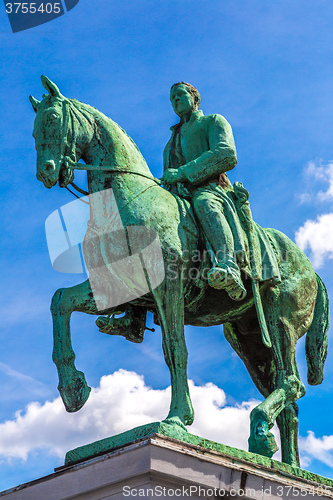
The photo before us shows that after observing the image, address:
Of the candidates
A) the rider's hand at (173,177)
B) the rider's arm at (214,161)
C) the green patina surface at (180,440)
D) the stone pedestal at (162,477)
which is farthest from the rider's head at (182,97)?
the stone pedestal at (162,477)

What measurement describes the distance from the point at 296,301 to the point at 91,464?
9.72 ft

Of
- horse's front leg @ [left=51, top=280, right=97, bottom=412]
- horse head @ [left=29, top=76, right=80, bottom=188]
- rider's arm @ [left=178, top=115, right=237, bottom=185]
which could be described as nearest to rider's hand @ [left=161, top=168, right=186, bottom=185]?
rider's arm @ [left=178, top=115, right=237, bottom=185]

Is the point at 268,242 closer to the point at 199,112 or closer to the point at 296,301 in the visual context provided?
the point at 296,301

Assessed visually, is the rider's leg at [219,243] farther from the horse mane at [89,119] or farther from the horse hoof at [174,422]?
the horse hoof at [174,422]

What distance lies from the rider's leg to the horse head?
1333 mm

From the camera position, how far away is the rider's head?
30.5 ft

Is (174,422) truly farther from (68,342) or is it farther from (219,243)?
(219,243)

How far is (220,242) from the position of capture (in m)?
8.21

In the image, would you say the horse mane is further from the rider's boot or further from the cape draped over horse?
the rider's boot

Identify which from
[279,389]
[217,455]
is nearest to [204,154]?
[279,389]

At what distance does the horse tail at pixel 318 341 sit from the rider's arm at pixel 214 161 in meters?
1.92

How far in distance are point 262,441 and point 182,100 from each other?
12.3 feet

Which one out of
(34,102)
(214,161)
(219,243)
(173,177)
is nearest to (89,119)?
(34,102)

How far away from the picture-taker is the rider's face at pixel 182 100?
9.28m
